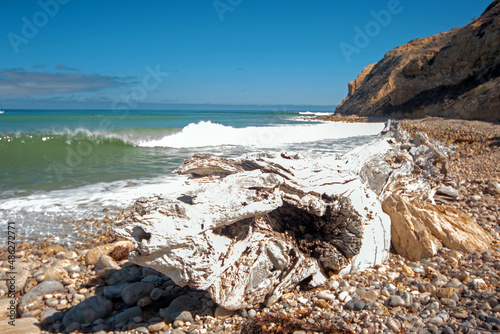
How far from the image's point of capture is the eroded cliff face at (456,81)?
61.7 feet

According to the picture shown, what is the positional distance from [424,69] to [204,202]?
35.1 m

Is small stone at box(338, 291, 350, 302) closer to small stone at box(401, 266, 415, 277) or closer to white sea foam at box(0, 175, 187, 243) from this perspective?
small stone at box(401, 266, 415, 277)

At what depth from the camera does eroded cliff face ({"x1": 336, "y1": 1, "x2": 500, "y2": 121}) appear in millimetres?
18797

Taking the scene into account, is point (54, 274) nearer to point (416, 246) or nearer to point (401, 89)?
point (416, 246)

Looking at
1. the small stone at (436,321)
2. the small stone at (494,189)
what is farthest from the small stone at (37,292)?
the small stone at (494,189)

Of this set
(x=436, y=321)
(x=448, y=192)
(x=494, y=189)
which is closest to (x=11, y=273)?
(x=436, y=321)

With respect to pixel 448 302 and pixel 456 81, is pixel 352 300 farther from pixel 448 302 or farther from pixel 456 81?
pixel 456 81

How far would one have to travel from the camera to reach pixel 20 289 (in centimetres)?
333

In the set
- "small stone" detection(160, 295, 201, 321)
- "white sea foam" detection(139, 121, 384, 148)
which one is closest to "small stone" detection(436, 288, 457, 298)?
"small stone" detection(160, 295, 201, 321)

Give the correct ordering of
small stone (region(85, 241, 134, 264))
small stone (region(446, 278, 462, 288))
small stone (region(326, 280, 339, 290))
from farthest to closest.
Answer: small stone (region(85, 241, 134, 264)) < small stone (region(326, 280, 339, 290)) < small stone (region(446, 278, 462, 288))

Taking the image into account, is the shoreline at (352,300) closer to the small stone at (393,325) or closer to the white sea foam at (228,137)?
the small stone at (393,325)

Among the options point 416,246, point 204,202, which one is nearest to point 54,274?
point 204,202

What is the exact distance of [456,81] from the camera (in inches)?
1068

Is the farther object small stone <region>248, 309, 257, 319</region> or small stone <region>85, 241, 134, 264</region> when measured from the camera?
small stone <region>85, 241, 134, 264</region>
